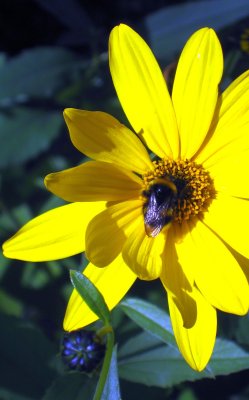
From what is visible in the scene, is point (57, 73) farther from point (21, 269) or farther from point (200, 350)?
point (200, 350)

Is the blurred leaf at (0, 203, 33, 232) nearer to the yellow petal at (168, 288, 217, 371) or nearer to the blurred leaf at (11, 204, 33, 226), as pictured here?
the blurred leaf at (11, 204, 33, 226)

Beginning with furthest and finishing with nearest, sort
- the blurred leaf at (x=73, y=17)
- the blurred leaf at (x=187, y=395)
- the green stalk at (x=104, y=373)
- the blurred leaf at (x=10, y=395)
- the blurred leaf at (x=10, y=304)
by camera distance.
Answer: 1. the blurred leaf at (x=73, y=17)
2. the blurred leaf at (x=10, y=304)
3. the blurred leaf at (x=187, y=395)
4. the blurred leaf at (x=10, y=395)
5. the green stalk at (x=104, y=373)

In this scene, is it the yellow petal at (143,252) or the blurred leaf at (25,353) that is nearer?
the yellow petal at (143,252)

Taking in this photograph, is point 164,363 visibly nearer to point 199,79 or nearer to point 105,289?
point 105,289

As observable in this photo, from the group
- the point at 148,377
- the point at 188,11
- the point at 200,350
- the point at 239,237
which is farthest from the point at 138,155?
the point at 188,11

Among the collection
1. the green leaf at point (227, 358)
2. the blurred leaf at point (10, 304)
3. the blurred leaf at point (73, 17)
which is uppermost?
the blurred leaf at point (73, 17)

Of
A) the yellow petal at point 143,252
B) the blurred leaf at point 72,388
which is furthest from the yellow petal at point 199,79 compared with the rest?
the blurred leaf at point 72,388

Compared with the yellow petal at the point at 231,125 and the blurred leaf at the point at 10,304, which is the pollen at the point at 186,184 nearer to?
the yellow petal at the point at 231,125
